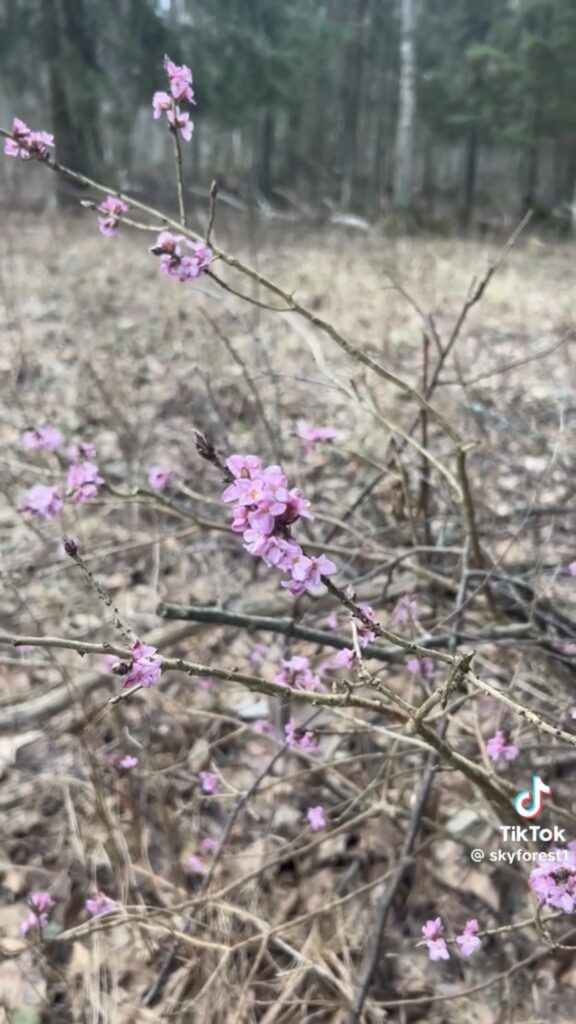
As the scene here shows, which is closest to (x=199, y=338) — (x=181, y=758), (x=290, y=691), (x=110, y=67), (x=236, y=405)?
(x=236, y=405)

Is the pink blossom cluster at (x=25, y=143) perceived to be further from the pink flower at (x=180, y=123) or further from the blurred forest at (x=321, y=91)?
the blurred forest at (x=321, y=91)

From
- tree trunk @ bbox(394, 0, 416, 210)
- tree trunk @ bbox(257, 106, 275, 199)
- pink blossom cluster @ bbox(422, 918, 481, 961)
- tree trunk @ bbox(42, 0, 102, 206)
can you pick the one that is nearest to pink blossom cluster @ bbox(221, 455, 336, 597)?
pink blossom cluster @ bbox(422, 918, 481, 961)

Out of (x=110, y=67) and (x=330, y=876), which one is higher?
(x=110, y=67)

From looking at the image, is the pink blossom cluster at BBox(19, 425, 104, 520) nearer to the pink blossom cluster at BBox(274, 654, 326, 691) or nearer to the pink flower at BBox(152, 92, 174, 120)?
the pink blossom cluster at BBox(274, 654, 326, 691)

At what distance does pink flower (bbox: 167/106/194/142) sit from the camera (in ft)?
4.59

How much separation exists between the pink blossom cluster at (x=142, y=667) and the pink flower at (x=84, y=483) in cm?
79

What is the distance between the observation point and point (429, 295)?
229 inches

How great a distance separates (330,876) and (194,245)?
1.47m

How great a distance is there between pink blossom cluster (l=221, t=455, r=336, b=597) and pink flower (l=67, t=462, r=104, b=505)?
0.84 m

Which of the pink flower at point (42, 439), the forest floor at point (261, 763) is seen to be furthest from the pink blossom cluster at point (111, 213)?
the pink flower at point (42, 439)

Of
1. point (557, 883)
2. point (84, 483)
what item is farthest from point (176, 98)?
point (557, 883)

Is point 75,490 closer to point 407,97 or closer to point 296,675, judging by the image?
point 296,675

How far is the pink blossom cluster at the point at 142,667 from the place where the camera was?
840 mm

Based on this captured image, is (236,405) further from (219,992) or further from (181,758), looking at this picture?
(219,992)
